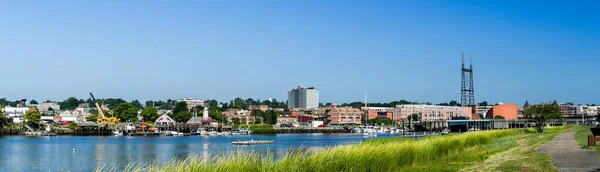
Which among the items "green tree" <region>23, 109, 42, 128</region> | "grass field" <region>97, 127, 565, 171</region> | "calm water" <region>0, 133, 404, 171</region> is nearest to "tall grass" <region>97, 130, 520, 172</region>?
"grass field" <region>97, 127, 565, 171</region>

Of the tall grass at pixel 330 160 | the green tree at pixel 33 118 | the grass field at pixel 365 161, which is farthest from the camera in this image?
the green tree at pixel 33 118

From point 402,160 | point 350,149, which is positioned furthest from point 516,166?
point 350,149

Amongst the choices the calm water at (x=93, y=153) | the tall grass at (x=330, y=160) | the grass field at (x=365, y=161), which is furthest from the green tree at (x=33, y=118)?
the tall grass at (x=330, y=160)

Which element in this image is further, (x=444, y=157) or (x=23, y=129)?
(x=23, y=129)

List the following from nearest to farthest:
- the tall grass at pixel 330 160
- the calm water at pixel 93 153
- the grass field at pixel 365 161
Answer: the tall grass at pixel 330 160 → the grass field at pixel 365 161 → the calm water at pixel 93 153

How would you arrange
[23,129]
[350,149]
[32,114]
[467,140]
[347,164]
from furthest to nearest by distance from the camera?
1. [32,114]
2. [23,129]
3. [467,140]
4. [350,149]
5. [347,164]

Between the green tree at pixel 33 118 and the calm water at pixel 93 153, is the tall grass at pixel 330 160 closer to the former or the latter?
the calm water at pixel 93 153

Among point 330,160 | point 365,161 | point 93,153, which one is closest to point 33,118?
point 93,153

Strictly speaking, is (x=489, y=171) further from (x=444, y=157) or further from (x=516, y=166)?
(x=444, y=157)

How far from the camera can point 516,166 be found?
24.1 meters

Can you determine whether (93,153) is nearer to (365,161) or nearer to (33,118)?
(365,161)

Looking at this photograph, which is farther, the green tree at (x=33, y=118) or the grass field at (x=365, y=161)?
the green tree at (x=33, y=118)

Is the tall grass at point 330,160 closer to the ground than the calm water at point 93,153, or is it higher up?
higher up

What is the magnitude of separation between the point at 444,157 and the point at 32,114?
18662cm
